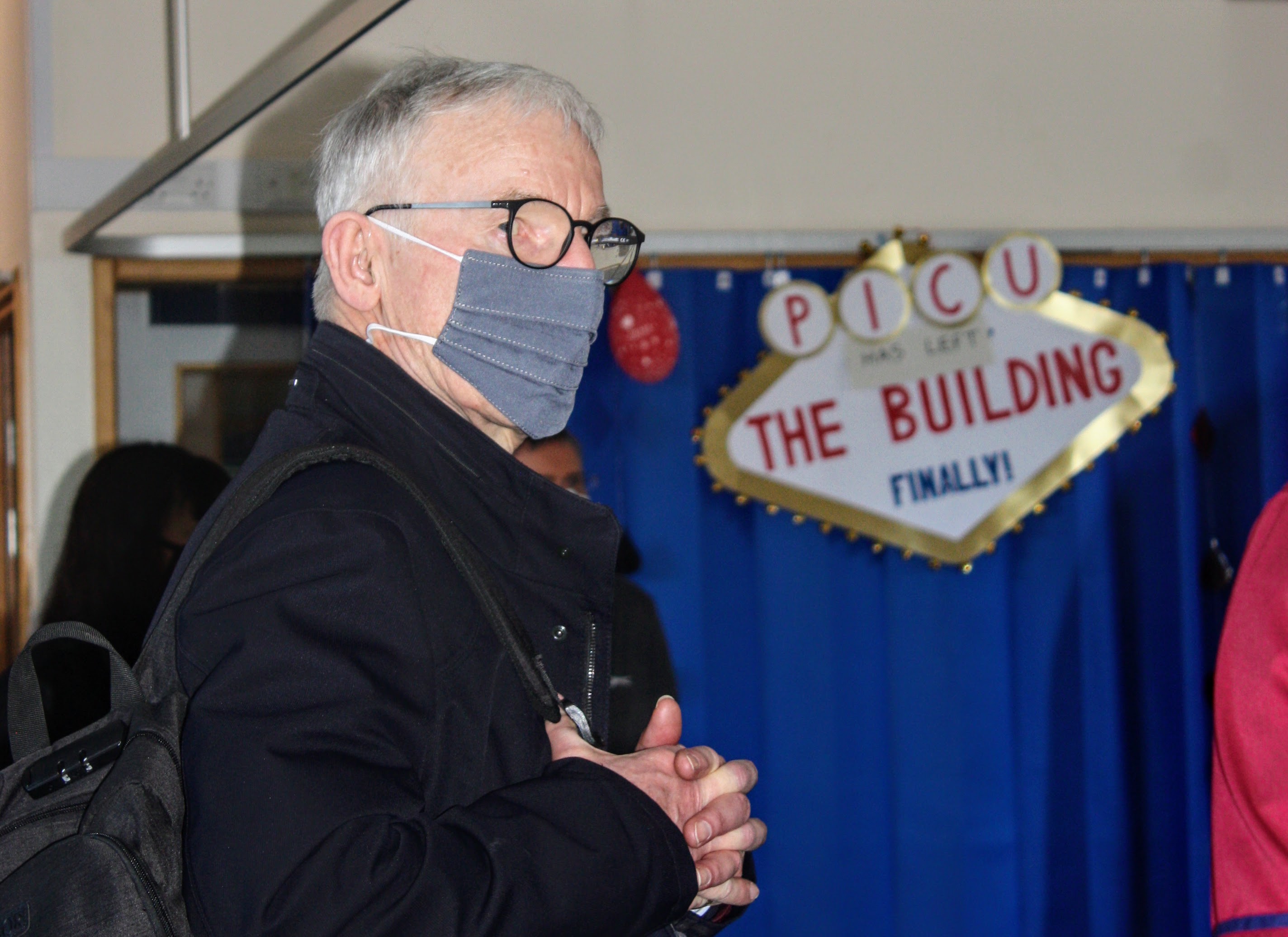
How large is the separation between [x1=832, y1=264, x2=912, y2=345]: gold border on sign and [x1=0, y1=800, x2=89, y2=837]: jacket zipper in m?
2.33

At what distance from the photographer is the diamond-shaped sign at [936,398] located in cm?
282

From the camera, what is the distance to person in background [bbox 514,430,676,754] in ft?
7.82

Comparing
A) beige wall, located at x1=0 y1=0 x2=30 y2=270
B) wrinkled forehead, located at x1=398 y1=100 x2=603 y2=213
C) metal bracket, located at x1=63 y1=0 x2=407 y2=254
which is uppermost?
beige wall, located at x1=0 y1=0 x2=30 y2=270

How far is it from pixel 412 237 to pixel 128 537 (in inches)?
51.1

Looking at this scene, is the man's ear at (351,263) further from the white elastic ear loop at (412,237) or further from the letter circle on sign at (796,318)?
the letter circle on sign at (796,318)

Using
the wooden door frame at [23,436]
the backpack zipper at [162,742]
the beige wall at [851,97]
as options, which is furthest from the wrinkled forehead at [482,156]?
the wooden door frame at [23,436]

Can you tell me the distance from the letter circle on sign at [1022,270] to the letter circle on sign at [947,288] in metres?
0.04

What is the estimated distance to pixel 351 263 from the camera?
0.94m

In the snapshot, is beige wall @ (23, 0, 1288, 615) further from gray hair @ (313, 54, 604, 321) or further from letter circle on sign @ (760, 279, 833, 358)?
gray hair @ (313, 54, 604, 321)

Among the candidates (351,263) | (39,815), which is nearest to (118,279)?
(351,263)

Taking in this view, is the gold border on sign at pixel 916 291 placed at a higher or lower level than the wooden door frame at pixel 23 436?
higher

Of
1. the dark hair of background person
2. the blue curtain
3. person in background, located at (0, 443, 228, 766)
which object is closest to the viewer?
person in background, located at (0, 443, 228, 766)

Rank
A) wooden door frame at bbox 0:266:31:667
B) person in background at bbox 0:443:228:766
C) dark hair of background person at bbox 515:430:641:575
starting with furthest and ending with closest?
wooden door frame at bbox 0:266:31:667, dark hair of background person at bbox 515:430:641:575, person in background at bbox 0:443:228:766

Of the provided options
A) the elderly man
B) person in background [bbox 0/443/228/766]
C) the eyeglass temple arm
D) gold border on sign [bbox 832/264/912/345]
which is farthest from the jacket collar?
gold border on sign [bbox 832/264/912/345]
